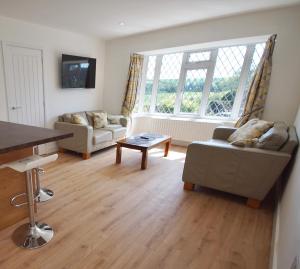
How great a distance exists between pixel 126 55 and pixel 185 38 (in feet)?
4.95

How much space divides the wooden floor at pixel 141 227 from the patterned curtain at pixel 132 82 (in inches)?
85.8

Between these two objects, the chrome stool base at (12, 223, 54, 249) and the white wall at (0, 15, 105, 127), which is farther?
the white wall at (0, 15, 105, 127)

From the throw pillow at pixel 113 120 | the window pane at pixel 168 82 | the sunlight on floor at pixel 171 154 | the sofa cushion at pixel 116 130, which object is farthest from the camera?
the window pane at pixel 168 82

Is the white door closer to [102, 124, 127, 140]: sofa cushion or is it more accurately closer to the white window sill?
[102, 124, 127, 140]: sofa cushion

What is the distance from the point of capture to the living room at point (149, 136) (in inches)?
60.9

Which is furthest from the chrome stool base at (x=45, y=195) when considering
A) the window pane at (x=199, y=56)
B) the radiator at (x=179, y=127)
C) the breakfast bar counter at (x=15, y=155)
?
the window pane at (x=199, y=56)

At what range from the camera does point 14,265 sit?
4.45 ft

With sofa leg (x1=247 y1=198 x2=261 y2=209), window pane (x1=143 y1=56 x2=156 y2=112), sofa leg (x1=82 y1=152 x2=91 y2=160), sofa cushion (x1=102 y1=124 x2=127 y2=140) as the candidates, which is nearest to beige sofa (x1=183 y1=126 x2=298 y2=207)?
sofa leg (x1=247 y1=198 x2=261 y2=209)

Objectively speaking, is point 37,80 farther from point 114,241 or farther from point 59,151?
point 114,241

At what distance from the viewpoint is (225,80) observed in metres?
4.01

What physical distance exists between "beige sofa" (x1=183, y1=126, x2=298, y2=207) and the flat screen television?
2.92m

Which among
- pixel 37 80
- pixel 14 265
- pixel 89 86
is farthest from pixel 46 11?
pixel 14 265

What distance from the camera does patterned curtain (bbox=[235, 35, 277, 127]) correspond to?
3.09 m

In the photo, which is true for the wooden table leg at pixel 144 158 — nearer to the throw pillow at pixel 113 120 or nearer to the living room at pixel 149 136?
the living room at pixel 149 136
